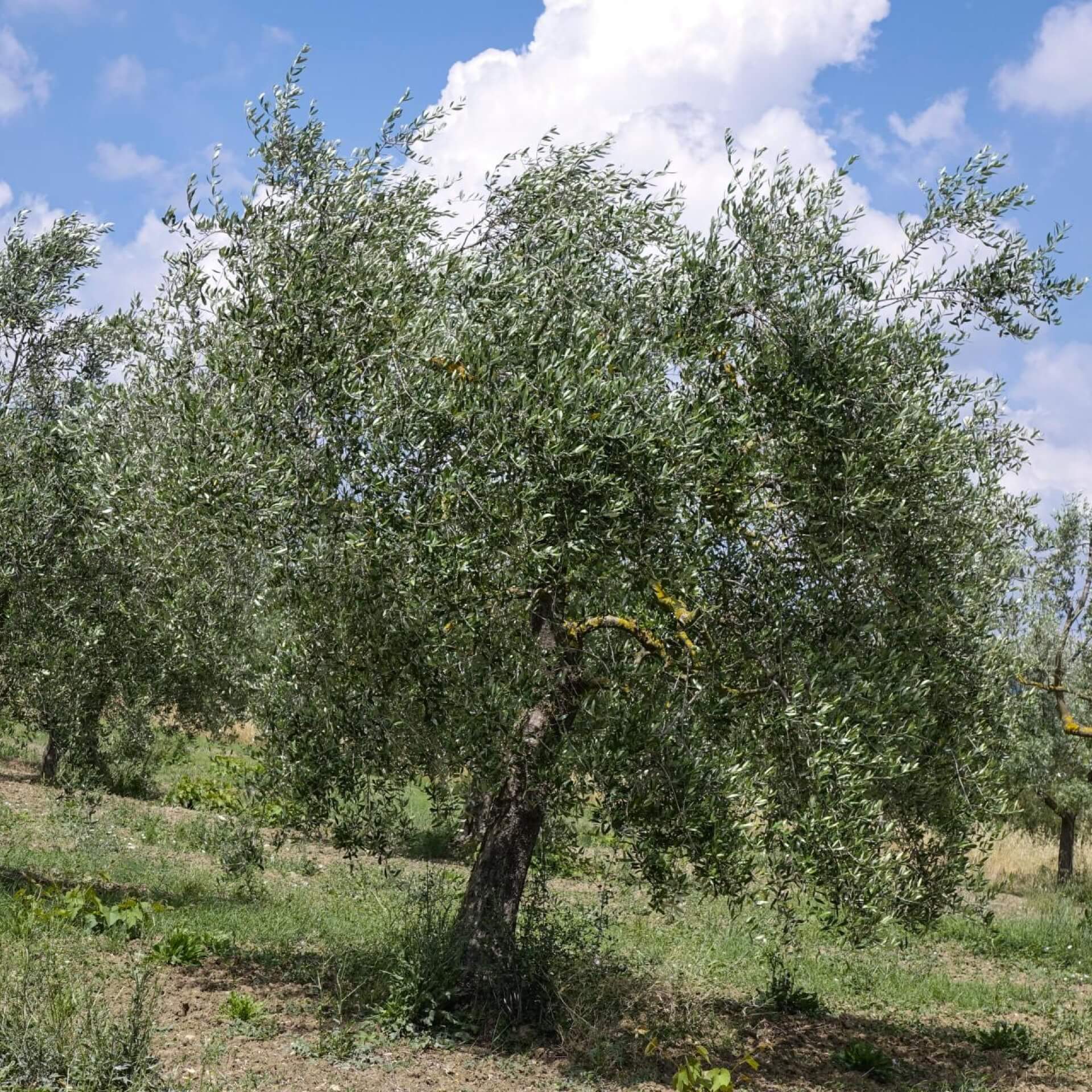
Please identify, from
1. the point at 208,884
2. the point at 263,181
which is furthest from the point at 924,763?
the point at 208,884

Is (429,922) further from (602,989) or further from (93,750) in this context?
(93,750)

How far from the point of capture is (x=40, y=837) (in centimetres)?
1888

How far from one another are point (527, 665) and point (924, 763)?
13.3 ft

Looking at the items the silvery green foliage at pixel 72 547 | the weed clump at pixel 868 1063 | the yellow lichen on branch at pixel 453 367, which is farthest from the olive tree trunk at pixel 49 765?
the yellow lichen on branch at pixel 453 367

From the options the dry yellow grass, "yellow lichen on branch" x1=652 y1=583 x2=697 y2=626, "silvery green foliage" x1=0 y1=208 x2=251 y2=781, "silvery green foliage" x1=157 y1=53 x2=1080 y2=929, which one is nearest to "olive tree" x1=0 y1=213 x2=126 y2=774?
"silvery green foliage" x1=0 y1=208 x2=251 y2=781

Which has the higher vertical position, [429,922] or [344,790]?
[344,790]

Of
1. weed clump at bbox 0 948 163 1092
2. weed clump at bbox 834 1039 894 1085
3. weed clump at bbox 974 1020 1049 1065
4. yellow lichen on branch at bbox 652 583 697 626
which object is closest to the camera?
weed clump at bbox 0 948 163 1092

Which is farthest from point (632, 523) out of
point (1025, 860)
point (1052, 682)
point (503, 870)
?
point (1025, 860)

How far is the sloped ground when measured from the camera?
10.3 metres

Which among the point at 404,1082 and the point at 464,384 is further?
the point at 404,1082

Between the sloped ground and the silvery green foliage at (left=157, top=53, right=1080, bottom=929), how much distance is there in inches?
66.4

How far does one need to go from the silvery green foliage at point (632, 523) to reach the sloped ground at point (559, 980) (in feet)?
5.53

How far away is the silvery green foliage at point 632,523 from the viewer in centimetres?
902

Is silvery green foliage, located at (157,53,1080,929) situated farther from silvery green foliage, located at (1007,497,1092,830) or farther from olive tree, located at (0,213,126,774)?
silvery green foliage, located at (1007,497,1092,830)
